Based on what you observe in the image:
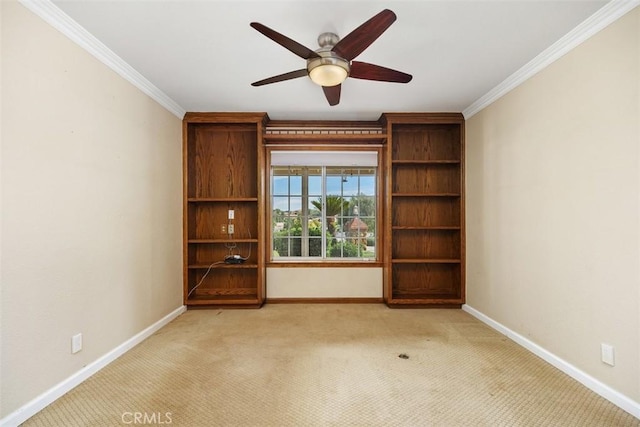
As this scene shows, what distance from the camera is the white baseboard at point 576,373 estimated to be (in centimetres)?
171

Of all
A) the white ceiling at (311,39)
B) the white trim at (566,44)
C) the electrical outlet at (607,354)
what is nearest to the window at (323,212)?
the white ceiling at (311,39)

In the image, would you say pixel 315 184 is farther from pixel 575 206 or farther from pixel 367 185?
pixel 575 206

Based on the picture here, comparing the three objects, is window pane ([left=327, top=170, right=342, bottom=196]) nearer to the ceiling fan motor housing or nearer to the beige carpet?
the beige carpet

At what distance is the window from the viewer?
407 cm

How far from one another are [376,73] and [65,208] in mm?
2229

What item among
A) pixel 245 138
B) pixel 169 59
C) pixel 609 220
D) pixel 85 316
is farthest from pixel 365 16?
pixel 85 316

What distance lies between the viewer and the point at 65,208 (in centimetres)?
190

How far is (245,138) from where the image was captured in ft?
12.6

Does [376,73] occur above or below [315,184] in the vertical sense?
above

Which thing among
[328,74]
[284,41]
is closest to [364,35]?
[328,74]

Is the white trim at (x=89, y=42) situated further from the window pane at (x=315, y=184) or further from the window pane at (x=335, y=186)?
the window pane at (x=335, y=186)

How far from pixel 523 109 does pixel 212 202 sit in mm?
3467

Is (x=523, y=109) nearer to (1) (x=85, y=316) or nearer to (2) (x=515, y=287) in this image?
(2) (x=515, y=287)

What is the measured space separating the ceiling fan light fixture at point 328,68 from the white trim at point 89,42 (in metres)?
1.52
